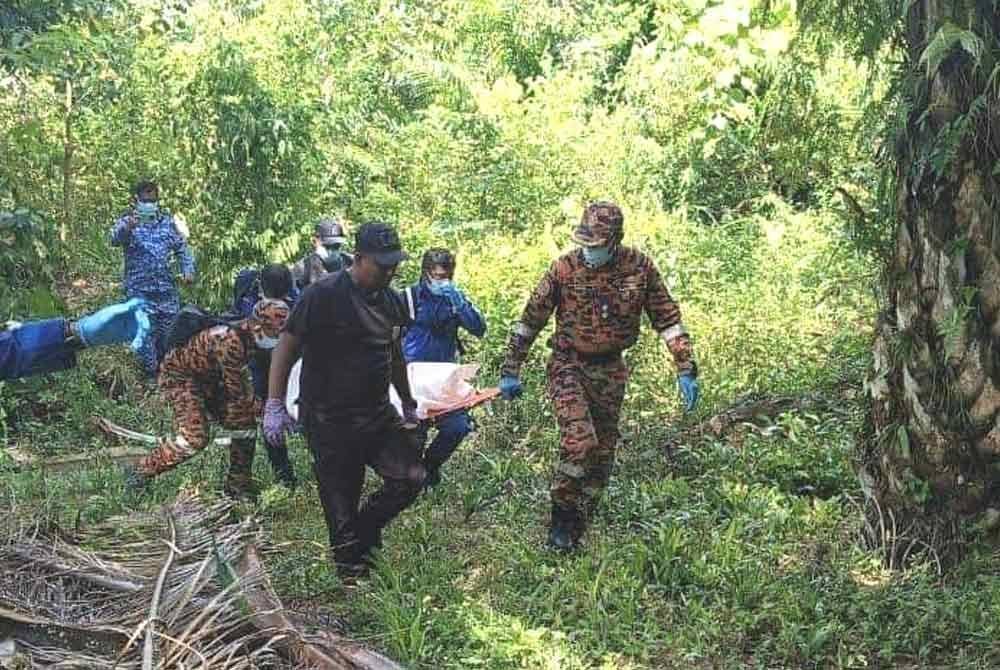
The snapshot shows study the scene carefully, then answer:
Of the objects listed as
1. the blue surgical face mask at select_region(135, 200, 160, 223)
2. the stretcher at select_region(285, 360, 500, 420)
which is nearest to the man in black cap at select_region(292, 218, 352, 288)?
the stretcher at select_region(285, 360, 500, 420)

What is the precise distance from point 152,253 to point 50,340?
13.9 ft

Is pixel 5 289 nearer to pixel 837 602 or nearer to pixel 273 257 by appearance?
pixel 273 257

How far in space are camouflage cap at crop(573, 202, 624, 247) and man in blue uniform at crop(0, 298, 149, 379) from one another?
7.48 ft

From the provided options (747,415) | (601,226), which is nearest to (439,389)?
(601,226)

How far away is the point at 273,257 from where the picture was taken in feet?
32.2

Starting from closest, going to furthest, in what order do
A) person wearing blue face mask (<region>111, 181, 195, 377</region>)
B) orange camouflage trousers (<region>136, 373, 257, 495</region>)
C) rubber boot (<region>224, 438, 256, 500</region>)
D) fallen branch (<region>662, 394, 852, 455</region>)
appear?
orange camouflage trousers (<region>136, 373, 257, 495</region>)
rubber boot (<region>224, 438, 256, 500</region>)
fallen branch (<region>662, 394, 852, 455</region>)
person wearing blue face mask (<region>111, 181, 195, 377</region>)

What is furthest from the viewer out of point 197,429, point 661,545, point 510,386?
point 197,429

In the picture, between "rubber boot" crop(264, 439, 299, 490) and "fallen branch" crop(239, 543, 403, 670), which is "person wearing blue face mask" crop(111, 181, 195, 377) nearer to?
"rubber boot" crop(264, 439, 299, 490)

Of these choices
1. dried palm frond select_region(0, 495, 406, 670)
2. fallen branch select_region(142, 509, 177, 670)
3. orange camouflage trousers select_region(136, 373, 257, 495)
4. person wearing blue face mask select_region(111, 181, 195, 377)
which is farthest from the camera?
person wearing blue face mask select_region(111, 181, 195, 377)

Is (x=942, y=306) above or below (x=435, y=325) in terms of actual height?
above

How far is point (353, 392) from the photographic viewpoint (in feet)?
15.9

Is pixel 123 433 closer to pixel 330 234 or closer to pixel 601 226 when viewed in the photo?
pixel 330 234

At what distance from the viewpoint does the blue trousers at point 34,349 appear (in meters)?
4.84

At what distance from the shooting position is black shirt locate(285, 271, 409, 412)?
187 inches
